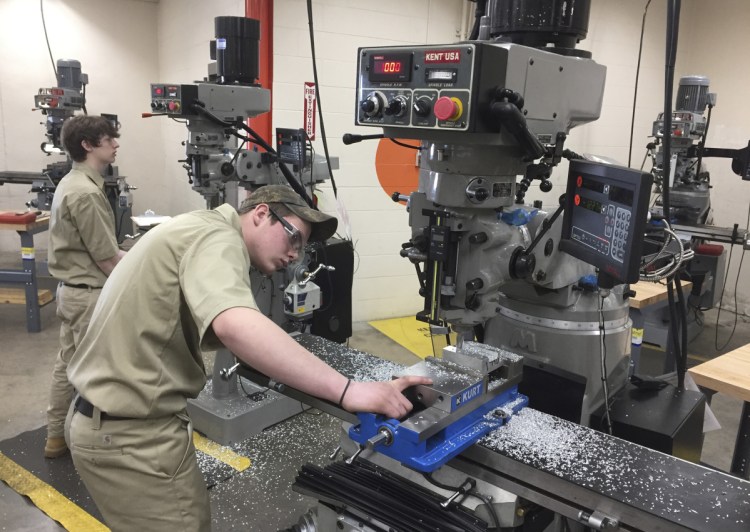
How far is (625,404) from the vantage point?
5.54 feet

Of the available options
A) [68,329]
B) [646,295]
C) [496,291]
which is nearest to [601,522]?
[496,291]

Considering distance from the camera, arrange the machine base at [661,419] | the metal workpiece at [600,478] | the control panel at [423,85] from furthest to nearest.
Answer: the machine base at [661,419], the control panel at [423,85], the metal workpiece at [600,478]

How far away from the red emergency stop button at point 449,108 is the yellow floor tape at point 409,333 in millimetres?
2648

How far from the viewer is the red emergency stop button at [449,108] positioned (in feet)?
3.67

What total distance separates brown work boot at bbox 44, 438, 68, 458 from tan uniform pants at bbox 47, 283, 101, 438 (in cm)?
11

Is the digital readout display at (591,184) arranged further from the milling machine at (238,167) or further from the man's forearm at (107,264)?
the man's forearm at (107,264)

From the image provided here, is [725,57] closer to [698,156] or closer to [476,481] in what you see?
[698,156]

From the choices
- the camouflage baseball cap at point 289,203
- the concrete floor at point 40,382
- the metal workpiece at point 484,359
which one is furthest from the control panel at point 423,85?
the concrete floor at point 40,382

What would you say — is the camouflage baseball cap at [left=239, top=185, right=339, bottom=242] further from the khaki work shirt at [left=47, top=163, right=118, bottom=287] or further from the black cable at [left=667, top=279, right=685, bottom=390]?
the khaki work shirt at [left=47, top=163, right=118, bottom=287]

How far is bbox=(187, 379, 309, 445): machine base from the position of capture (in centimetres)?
253

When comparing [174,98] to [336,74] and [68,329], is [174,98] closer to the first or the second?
[68,329]

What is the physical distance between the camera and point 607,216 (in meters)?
1.14

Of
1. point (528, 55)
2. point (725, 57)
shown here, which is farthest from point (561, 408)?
point (725, 57)

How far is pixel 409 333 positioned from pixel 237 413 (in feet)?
5.50
